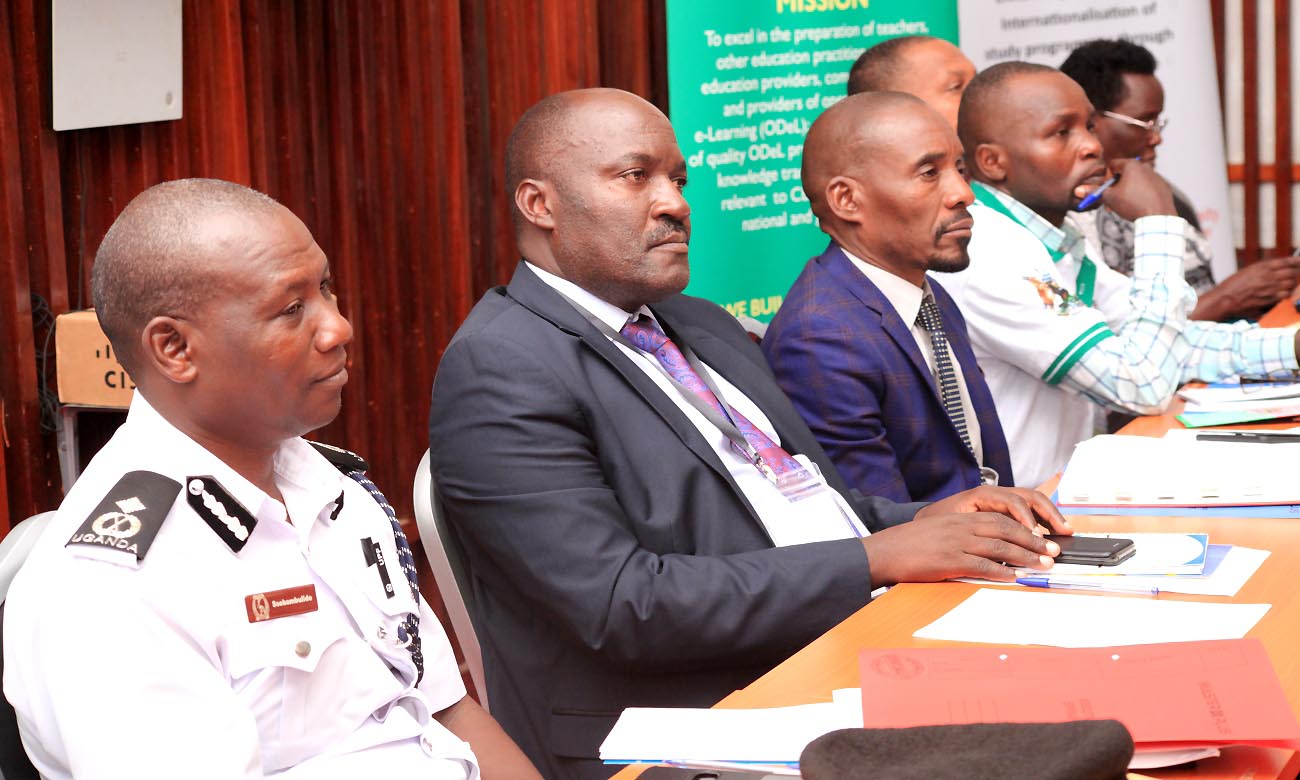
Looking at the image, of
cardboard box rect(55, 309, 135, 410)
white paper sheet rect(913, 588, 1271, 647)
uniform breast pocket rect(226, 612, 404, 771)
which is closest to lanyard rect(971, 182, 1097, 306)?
white paper sheet rect(913, 588, 1271, 647)

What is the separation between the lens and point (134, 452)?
144 centimetres

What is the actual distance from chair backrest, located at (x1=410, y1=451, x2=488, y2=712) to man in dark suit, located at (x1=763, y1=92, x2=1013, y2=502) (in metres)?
0.82

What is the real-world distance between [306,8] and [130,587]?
2.17 m

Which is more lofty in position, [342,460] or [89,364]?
[89,364]

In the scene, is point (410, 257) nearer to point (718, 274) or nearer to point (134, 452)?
point (718, 274)

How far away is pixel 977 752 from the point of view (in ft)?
3.81

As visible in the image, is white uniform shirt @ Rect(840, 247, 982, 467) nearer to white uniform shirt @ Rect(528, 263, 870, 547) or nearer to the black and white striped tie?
the black and white striped tie

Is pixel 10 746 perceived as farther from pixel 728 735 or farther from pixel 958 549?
pixel 958 549

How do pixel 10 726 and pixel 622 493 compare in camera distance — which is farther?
pixel 622 493

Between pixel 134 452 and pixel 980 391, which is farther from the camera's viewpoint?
pixel 980 391

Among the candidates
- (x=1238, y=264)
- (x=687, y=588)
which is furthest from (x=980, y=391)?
(x=1238, y=264)

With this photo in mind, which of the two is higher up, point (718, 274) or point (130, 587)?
point (718, 274)

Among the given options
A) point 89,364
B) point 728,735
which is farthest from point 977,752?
point 89,364

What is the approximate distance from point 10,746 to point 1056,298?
7.60 feet
